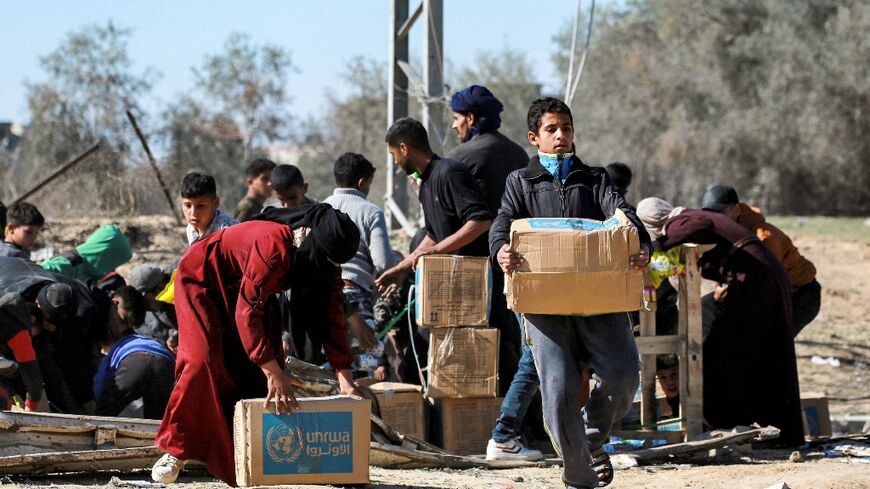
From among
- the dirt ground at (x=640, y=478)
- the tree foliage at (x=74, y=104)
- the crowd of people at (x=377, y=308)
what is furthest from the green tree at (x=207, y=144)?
the dirt ground at (x=640, y=478)

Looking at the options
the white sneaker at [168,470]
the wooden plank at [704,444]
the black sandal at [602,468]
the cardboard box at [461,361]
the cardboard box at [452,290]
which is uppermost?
the cardboard box at [452,290]

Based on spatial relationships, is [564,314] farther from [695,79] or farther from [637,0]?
[637,0]

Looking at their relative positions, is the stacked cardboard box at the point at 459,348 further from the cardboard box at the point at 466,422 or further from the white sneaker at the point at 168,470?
the white sneaker at the point at 168,470

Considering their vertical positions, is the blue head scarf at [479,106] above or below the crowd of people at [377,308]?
above

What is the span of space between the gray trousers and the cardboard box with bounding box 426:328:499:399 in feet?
6.24

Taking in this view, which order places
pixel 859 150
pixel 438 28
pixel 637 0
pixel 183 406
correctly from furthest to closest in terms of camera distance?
pixel 637 0 < pixel 859 150 < pixel 438 28 < pixel 183 406

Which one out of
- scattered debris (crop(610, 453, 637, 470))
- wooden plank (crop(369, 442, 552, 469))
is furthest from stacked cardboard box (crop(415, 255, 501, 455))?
scattered debris (crop(610, 453, 637, 470))

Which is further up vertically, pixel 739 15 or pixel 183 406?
pixel 739 15

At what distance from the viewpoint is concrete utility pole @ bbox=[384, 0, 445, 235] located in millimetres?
12734

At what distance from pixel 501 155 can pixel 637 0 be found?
3478cm

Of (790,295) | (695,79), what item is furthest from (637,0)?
(790,295)

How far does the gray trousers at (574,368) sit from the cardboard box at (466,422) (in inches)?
80.2

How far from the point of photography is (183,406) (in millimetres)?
5281

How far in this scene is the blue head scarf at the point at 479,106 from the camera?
772 cm
